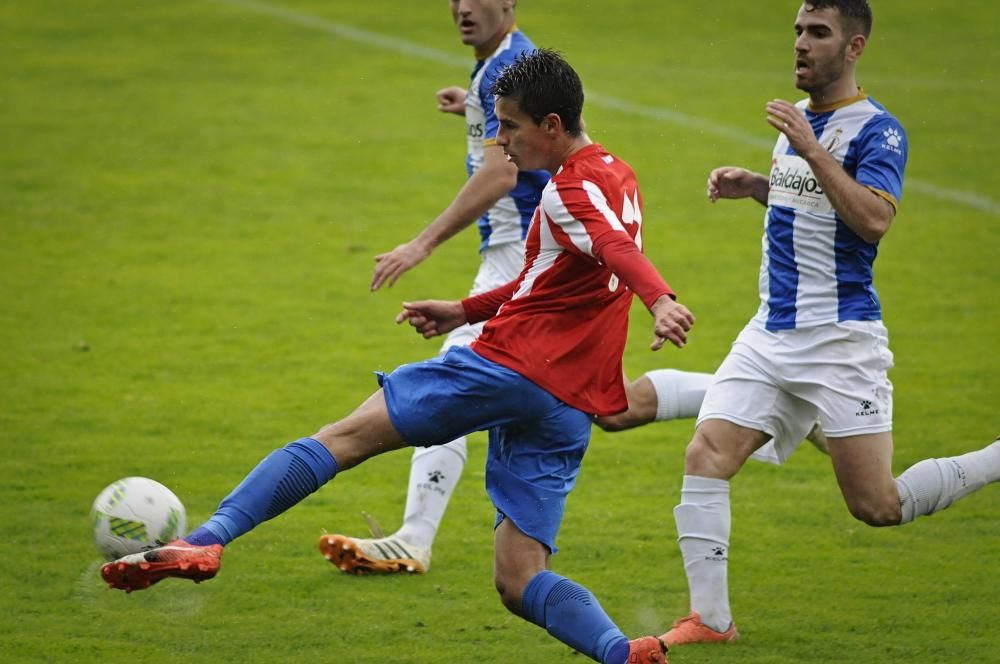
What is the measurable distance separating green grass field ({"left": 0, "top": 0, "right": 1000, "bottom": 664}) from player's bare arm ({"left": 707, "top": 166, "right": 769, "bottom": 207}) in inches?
62.6

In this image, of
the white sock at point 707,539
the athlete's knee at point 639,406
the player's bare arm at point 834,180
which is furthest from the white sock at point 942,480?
the athlete's knee at point 639,406

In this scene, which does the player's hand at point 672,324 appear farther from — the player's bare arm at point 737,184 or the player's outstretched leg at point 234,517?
the player's bare arm at point 737,184

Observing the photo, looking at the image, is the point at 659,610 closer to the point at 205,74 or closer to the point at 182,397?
the point at 182,397

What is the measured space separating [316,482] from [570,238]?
42.2 inches

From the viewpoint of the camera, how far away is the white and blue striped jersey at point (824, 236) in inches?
Answer: 205

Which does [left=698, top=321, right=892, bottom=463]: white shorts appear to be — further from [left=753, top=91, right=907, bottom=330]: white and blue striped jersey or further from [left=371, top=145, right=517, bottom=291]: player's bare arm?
[left=371, top=145, right=517, bottom=291]: player's bare arm

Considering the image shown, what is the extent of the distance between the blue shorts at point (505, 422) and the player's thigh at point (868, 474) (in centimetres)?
107

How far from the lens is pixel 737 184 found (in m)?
5.82

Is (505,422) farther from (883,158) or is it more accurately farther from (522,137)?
(883,158)

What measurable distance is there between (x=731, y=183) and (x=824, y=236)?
62 centimetres

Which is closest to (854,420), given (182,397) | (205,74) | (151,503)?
(151,503)

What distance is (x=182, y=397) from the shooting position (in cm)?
862

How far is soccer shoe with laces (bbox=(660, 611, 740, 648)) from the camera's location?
535 cm

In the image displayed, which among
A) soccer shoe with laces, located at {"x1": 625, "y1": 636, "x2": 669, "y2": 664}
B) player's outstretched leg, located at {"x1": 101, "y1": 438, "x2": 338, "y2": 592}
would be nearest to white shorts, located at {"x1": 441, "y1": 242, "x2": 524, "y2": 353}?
player's outstretched leg, located at {"x1": 101, "y1": 438, "x2": 338, "y2": 592}
